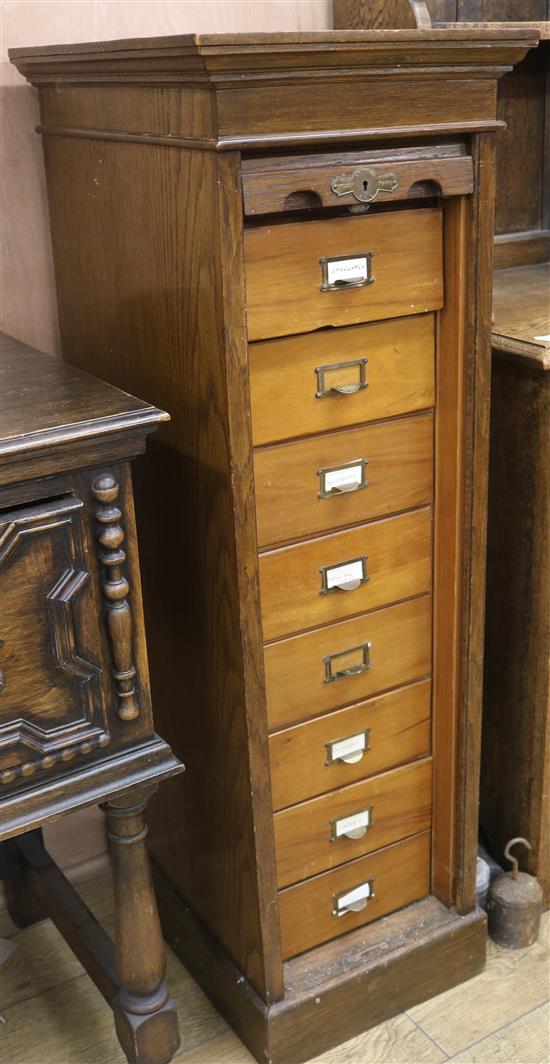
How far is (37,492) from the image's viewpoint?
1257 mm

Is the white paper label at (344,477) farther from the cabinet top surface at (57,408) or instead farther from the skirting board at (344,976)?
the skirting board at (344,976)

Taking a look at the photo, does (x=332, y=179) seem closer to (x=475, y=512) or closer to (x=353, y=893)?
(x=475, y=512)

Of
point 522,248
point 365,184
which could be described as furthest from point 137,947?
point 522,248

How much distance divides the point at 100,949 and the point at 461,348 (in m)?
1.05

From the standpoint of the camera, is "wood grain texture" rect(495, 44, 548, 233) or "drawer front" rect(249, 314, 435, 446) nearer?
"drawer front" rect(249, 314, 435, 446)

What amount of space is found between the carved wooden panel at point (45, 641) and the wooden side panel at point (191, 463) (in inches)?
9.0

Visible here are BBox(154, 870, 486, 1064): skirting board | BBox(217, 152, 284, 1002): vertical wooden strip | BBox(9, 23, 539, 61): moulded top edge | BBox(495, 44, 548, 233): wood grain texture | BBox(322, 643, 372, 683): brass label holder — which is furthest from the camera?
BBox(495, 44, 548, 233): wood grain texture

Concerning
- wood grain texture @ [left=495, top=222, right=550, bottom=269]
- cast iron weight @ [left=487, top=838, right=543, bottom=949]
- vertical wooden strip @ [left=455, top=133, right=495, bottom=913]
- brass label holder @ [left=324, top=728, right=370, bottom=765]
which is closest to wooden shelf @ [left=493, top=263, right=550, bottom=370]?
wood grain texture @ [left=495, top=222, right=550, bottom=269]

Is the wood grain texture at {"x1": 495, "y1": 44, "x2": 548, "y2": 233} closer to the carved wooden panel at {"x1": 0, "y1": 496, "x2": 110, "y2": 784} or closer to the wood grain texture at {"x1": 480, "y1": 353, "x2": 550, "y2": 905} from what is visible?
the wood grain texture at {"x1": 480, "y1": 353, "x2": 550, "y2": 905}

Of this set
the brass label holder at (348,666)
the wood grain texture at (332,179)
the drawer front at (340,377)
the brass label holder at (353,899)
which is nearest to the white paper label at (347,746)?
the brass label holder at (348,666)

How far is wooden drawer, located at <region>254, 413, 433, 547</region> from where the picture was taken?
58.1 inches

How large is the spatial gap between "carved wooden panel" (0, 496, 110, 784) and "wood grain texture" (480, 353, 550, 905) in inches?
30.8

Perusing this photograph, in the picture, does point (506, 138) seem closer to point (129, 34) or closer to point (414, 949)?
point (129, 34)

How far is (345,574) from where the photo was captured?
5.17ft
